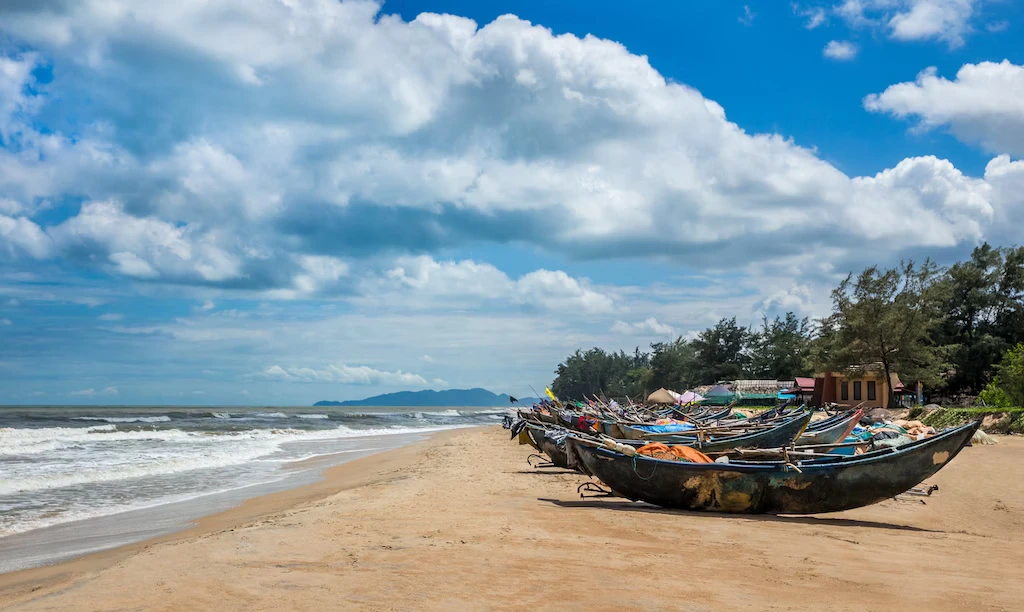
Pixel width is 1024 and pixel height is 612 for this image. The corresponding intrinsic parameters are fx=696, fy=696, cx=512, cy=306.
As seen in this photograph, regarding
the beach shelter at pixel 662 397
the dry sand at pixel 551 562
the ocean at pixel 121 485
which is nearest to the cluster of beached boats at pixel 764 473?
the dry sand at pixel 551 562

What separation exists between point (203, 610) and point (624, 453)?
6983 millimetres

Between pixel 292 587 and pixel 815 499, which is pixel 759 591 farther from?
pixel 815 499

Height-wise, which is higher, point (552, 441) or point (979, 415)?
point (979, 415)

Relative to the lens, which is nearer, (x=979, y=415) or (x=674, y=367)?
(x=979, y=415)

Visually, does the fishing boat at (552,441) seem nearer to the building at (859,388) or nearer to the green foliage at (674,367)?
the building at (859,388)

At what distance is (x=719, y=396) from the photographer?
56.4 meters

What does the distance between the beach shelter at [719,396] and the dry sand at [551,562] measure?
148ft

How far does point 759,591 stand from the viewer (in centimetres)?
599

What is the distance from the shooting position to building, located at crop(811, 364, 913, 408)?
4456 centimetres

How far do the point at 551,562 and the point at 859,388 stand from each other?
1871 inches

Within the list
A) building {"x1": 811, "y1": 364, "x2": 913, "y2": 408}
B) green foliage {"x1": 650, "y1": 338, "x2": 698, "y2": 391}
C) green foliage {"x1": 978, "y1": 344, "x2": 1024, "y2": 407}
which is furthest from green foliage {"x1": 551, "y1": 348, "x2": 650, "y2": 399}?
green foliage {"x1": 978, "y1": 344, "x2": 1024, "y2": 407}

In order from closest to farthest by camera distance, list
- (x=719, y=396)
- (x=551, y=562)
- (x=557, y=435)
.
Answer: (x=551, y=562) → (x=557, y=435) → (x=719, y=396)

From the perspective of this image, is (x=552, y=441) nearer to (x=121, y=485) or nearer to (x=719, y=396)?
(x=121, y=485)

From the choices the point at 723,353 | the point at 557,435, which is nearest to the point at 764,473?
the point at 557,435
